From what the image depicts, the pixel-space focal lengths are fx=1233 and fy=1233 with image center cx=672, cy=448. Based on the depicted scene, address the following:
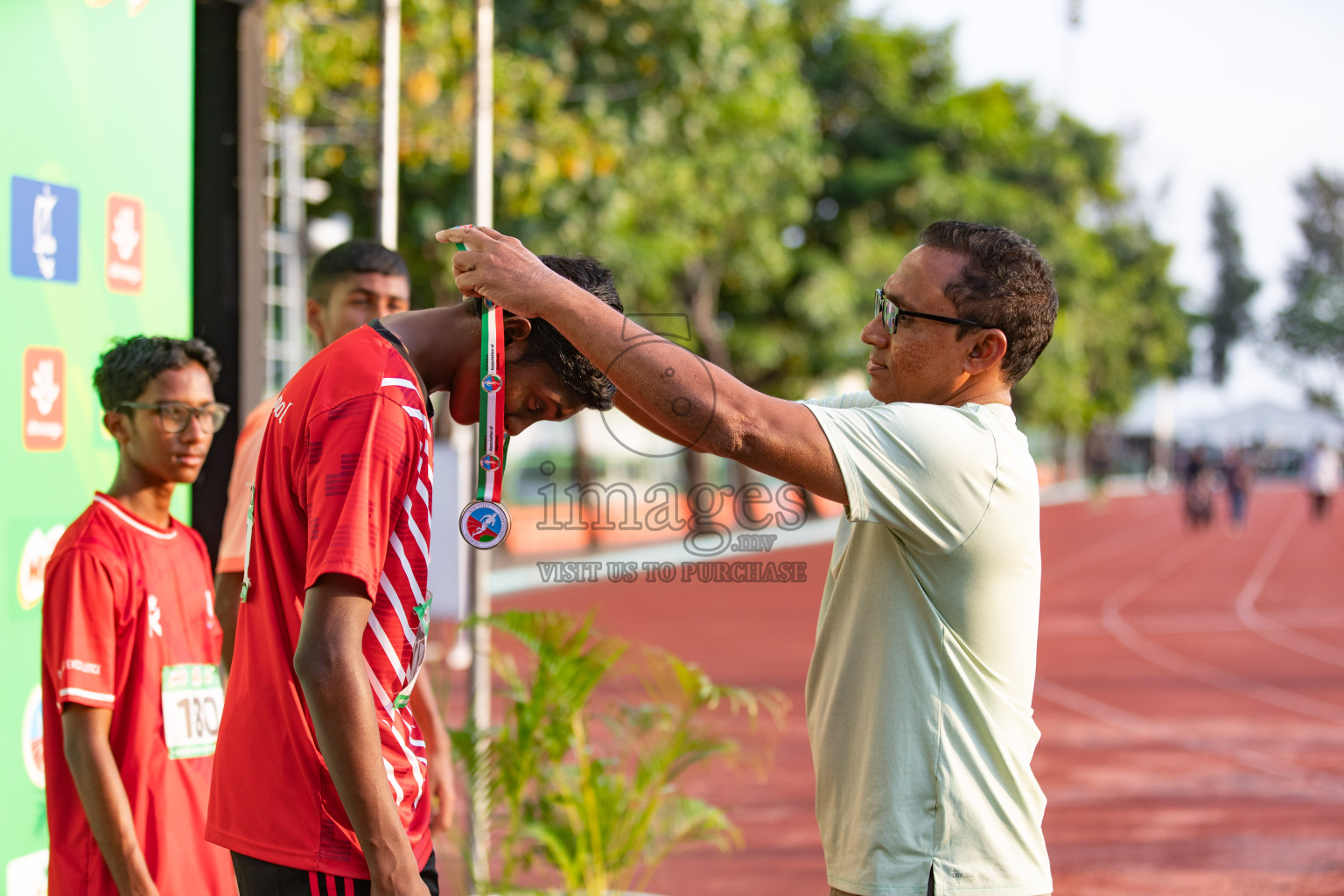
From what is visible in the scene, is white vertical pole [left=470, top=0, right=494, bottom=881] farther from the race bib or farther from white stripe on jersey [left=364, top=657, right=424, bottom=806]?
white stripe on jersey [left=364, top=657, right=424, bottom=806]

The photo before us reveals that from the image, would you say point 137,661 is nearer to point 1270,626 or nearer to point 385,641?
point 385,641

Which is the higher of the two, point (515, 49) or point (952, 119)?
point (952, 119)

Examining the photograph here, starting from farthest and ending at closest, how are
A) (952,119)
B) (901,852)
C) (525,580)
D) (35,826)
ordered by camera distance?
(952,119), (525,580), (35,826), (901,852)

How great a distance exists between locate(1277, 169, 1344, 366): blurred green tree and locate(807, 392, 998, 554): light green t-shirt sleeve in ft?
289

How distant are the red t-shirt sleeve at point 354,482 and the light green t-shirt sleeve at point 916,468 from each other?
627 millimetres

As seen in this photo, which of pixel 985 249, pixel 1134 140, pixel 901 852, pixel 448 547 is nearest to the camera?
pixel 901 852

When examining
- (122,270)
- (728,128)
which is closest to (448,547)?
(122,270)

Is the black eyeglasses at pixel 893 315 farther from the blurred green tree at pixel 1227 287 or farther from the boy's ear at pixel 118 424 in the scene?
the blurred green tree at pixel 1227 287

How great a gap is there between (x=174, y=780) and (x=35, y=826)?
94 centimetres

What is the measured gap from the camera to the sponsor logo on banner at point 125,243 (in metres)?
3.46

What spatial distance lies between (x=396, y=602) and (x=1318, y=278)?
303 ft

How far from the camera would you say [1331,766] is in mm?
7621

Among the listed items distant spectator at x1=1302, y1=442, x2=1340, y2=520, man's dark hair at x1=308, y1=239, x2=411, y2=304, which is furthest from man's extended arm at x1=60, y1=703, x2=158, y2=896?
distant spectator at x1=1302, y1=442, x2=1340, y2=520

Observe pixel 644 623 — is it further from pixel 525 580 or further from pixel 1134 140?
pixel 1134 140
